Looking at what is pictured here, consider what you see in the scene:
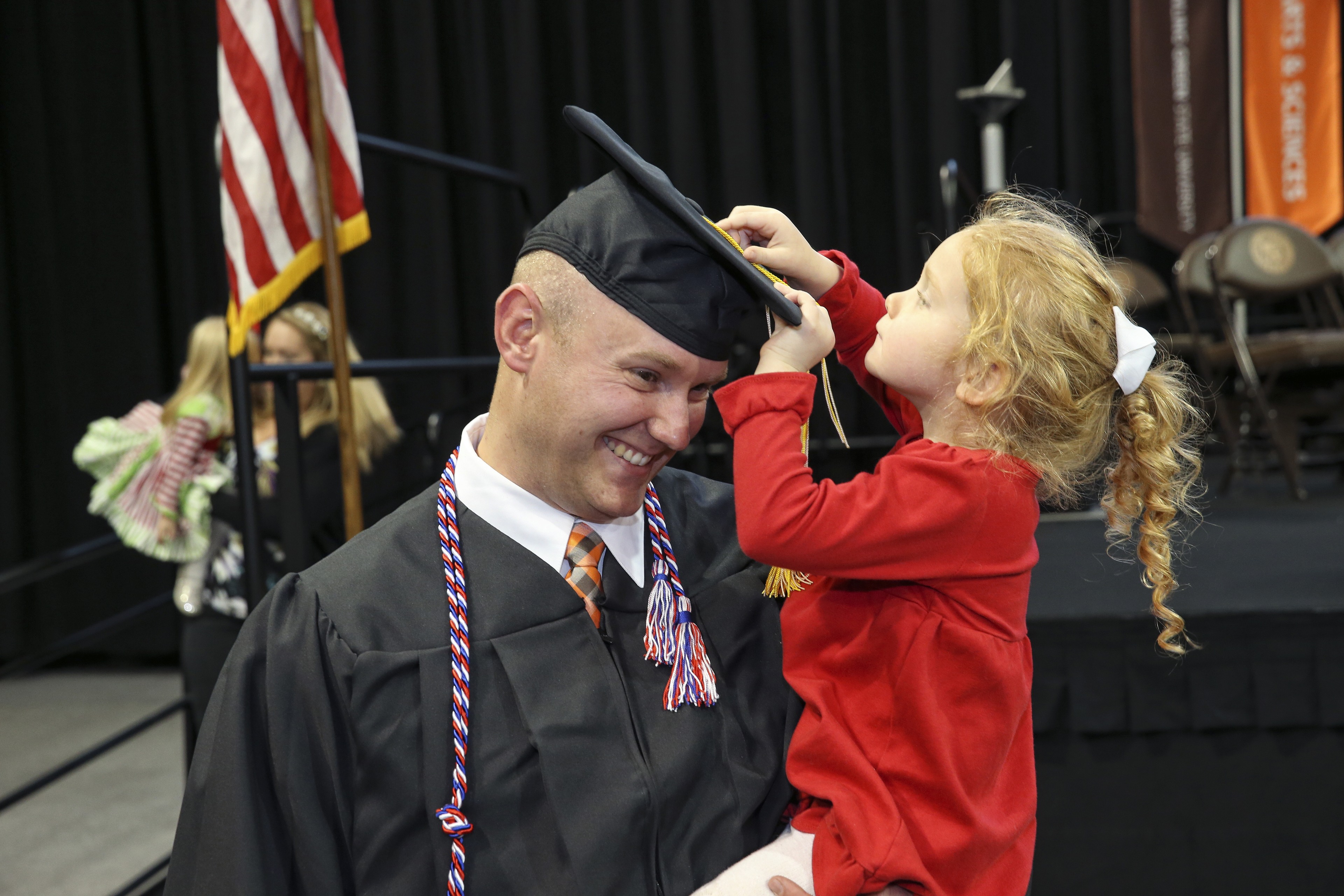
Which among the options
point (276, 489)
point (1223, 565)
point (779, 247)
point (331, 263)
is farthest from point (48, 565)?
point (1223, 565)

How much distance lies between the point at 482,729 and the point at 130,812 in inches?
146

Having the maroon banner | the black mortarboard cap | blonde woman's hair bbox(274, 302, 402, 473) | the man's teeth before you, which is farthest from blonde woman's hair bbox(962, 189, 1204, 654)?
the maroon banner

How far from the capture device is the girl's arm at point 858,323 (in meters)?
1.65

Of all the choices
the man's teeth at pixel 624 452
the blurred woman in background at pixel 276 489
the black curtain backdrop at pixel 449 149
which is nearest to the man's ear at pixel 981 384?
the man's teeth at pixel 624 452

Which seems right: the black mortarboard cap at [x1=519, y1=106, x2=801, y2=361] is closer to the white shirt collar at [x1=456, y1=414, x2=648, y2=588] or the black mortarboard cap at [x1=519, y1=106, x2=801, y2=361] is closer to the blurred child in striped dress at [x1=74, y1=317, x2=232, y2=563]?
the white shirt collar at [x1=456, y1=414, x2=648, y2=588]

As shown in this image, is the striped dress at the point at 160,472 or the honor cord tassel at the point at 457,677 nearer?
the honor cord tassel at the point at 457,677

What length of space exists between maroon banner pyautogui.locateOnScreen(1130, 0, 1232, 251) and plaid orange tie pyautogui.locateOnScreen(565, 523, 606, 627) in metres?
5.61

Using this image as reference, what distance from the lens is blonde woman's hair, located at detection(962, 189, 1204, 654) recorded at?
55.5 inches

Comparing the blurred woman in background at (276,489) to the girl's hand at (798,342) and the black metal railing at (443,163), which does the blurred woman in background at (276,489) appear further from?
the girl's hand at (798,342)

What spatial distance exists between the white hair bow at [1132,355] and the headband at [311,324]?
300 centimetres

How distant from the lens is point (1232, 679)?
8.92 feet

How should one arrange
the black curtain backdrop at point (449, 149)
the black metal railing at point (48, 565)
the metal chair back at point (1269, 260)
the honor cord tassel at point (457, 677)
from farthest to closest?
the black curtain backdrop at point (449, 149) → the metal chair back at point (1269, 260) → the black metal railing at point (48, 565) → the honor cord tassel at point (457, 677)

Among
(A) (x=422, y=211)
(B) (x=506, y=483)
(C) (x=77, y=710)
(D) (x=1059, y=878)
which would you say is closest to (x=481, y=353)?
(A) (x=422, y=211)

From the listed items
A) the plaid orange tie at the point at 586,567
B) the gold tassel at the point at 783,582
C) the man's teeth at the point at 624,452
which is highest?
the man's teeth at the point at 624,452
